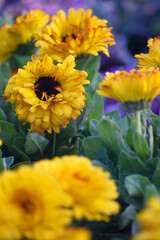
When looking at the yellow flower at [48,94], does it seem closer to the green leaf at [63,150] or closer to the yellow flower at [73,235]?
the green leaf at [63,150]

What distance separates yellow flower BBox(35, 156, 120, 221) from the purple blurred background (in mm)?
2031

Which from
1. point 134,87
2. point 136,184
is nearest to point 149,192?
point 136,184

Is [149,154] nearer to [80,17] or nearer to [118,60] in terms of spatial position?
[80,17]

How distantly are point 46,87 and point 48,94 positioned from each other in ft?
0.06

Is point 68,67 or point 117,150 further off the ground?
point 68,67

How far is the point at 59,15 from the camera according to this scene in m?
1.05

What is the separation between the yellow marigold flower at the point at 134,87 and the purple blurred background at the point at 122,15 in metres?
1.85

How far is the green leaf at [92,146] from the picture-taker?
0.80 m

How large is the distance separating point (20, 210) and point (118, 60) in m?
2.18

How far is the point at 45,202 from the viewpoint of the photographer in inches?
18.3

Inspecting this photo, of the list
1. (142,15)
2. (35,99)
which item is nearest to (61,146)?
(35,99)

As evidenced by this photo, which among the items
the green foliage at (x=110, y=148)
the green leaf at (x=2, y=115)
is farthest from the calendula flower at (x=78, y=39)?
the green leaf at (x=2, y=115)

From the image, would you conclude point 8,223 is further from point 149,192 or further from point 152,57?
point 152,57

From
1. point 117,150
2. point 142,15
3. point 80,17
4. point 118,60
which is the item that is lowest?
point 117,150
